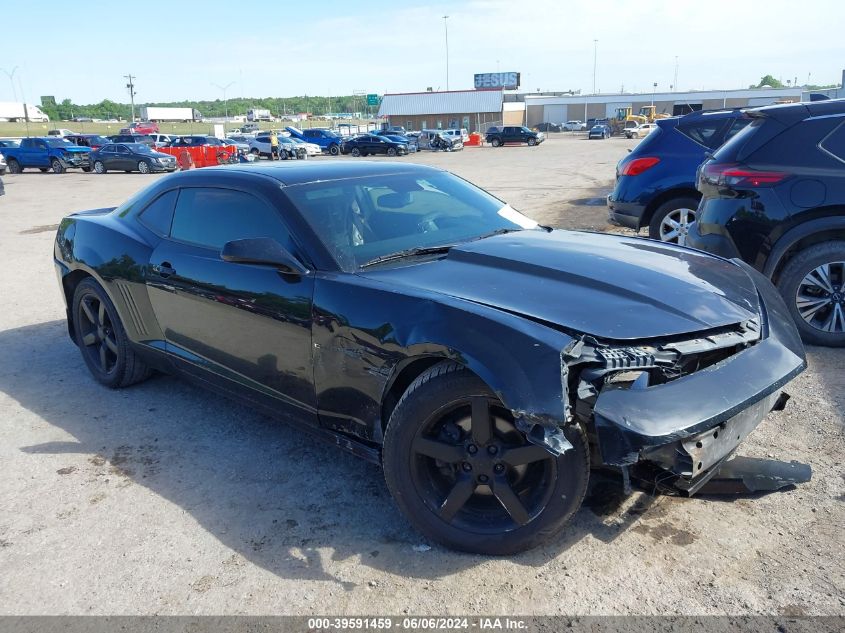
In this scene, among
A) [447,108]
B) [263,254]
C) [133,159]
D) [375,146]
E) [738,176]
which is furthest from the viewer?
[447,108]

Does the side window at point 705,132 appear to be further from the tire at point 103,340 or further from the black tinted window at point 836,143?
the tire at point 103,340

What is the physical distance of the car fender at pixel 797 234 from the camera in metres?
4.84

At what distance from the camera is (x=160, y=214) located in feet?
14.4

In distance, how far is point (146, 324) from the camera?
438 cm

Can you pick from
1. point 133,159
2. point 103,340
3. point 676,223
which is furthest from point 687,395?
point 133,159

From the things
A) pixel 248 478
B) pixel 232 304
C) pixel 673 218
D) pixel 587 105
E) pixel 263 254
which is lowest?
pixel 248 478

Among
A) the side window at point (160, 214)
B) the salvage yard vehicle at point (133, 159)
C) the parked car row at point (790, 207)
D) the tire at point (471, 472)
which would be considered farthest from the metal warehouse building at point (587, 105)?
the tire at point (471, 472)

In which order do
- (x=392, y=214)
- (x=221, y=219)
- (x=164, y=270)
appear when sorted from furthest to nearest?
1. (x=164, y=270)
2. (x=221, y=219)
3. (x=392, y=214)

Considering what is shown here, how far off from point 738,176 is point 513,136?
47.7m

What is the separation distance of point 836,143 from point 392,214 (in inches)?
137

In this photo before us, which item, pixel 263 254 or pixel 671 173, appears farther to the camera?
pixel 671 173

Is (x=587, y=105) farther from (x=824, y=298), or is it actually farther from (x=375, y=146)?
(x=824, y=298)

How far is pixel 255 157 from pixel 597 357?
38838mm

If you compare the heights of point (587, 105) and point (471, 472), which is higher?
point (587, 105)
